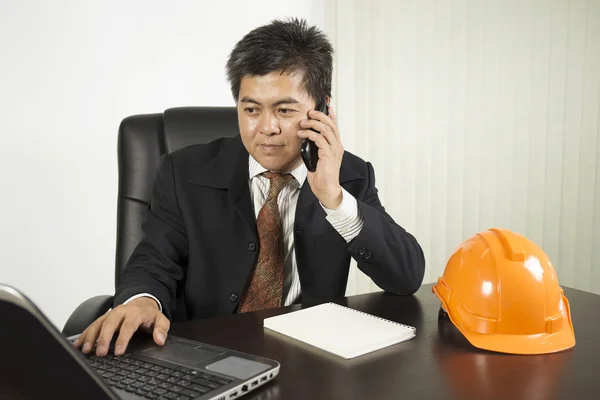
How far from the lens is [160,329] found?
1030mm

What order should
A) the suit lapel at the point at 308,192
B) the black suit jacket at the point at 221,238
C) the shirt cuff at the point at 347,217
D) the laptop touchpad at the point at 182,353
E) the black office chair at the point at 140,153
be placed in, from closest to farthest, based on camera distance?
the laptop touchpad at the point at 182,353 < the shirt cuff at the point at 347,217 < the black suit jacket at the point at 221,238 < the suit lapel at the point at 308,192 < the black office chair at the point at 140,153

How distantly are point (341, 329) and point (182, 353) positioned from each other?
0.29 m

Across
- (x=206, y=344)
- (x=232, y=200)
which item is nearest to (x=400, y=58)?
(x=232, y=200)

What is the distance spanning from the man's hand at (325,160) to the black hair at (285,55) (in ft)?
0.43

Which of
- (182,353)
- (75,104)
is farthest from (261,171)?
(75,104)

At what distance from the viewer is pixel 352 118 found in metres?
3.05

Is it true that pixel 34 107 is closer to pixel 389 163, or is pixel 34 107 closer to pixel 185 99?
pixel 185 99

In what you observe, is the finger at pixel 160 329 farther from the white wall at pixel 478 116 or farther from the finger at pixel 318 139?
the white wall at pixel 478 116

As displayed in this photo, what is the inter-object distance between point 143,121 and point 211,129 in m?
0.19

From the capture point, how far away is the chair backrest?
1679 mm

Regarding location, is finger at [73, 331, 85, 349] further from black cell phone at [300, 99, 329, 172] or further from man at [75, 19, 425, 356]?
black cell phone at [300, 99, 329, 172]

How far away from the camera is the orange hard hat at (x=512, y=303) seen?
1.03 meters

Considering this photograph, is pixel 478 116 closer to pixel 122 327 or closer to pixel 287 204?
pixel 287 204

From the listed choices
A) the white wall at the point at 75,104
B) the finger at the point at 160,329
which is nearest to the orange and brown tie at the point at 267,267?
the finger at the point at 160,329
